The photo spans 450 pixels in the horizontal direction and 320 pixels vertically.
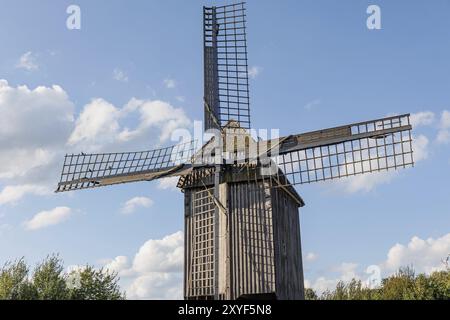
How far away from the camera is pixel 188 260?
2138 centimetres

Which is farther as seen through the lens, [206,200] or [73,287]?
[73,287]

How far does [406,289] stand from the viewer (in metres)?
39.1

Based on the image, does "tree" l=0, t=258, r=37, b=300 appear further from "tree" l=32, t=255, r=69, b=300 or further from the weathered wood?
the weathered wood

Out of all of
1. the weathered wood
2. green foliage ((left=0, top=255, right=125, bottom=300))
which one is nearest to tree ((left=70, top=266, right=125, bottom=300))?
green foliage ((left=0, top=255, right=125, bottom=300))

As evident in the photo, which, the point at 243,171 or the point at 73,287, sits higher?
the point at 243,171

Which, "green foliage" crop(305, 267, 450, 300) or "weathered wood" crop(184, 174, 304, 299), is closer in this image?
"weathered wood" crop(184, 174, 304, 299)

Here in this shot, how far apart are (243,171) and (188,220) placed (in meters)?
3.30

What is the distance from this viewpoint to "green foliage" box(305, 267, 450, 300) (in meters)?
36.9

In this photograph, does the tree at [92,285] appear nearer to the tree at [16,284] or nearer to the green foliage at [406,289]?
the tree at [16,284]

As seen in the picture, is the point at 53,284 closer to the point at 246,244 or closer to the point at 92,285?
the point at 92,285
